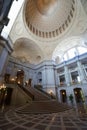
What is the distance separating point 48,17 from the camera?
2189 centimetres

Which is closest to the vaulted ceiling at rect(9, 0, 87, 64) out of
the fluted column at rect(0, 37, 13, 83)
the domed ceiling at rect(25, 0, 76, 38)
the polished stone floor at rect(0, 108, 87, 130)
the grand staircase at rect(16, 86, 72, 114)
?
the domed ceiling at rect(25, 0, 76, 38)

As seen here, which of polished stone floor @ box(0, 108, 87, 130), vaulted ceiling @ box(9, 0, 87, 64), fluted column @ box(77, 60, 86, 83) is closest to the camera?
polished stone floor @ box(0, 108, 87, 130)

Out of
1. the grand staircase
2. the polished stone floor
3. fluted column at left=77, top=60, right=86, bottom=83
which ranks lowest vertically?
the polished stone floor

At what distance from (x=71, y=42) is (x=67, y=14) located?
6.21m

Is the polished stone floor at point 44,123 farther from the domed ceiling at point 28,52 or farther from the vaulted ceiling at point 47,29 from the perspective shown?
the domed ceiling at point 28,52

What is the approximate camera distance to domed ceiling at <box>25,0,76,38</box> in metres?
19.6

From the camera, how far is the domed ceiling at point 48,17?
19.6 metres

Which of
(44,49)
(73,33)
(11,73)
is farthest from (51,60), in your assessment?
(11,73)

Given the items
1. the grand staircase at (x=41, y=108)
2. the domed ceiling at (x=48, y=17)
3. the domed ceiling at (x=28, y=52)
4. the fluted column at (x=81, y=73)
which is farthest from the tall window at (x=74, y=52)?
→ the grand staircase at (x=41, y=108)

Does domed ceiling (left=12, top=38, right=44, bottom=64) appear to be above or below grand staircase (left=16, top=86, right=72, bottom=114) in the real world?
above

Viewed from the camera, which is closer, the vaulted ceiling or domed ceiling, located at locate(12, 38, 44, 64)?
the vaulted ceiling

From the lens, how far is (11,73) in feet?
59.4

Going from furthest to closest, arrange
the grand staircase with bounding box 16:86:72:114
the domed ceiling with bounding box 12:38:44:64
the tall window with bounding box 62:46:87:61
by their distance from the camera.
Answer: the domed ceiling with bounding box 12:38:44:64, the tall window with bounding box 62:46:87:61, the grand staircase with bounding box 16:86:72:114

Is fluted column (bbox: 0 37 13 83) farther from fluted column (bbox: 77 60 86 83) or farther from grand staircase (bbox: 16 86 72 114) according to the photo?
fluted column (bbox: 77 60 86 83)
